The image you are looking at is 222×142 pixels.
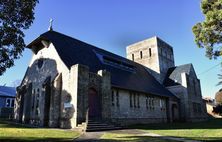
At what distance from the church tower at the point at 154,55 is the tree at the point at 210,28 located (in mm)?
22658

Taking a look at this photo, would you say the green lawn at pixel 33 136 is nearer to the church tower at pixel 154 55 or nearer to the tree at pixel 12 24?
the tree at pixel 12 24

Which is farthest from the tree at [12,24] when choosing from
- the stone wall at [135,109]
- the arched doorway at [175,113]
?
the arched doorway at [175,113]

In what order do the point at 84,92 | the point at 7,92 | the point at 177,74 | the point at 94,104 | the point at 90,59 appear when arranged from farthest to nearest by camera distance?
1. the point at 7,92
2. the point at 177,74
3. the point at 90,59
4. the point at 94,104
5. the point at 84,92

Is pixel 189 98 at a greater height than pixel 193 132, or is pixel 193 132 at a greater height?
pixel 189 98

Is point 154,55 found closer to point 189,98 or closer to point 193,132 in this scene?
point 189,98

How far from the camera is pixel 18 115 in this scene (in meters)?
27.1

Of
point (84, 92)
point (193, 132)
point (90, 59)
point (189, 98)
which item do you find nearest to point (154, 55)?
point (189, 98)

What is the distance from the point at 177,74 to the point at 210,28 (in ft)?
82.1

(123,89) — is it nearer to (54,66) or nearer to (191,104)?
(54,66)

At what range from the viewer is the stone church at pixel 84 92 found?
2055 cm

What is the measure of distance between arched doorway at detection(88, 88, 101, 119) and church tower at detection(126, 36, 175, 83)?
21190mm

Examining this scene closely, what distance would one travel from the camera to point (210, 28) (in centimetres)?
1672

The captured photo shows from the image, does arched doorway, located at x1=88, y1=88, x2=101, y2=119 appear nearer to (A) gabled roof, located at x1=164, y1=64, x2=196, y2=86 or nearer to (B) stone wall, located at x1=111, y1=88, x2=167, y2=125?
(B) stone wall, located at x1=111, y1=88, x2=167, y2=125

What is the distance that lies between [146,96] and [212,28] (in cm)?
1522
